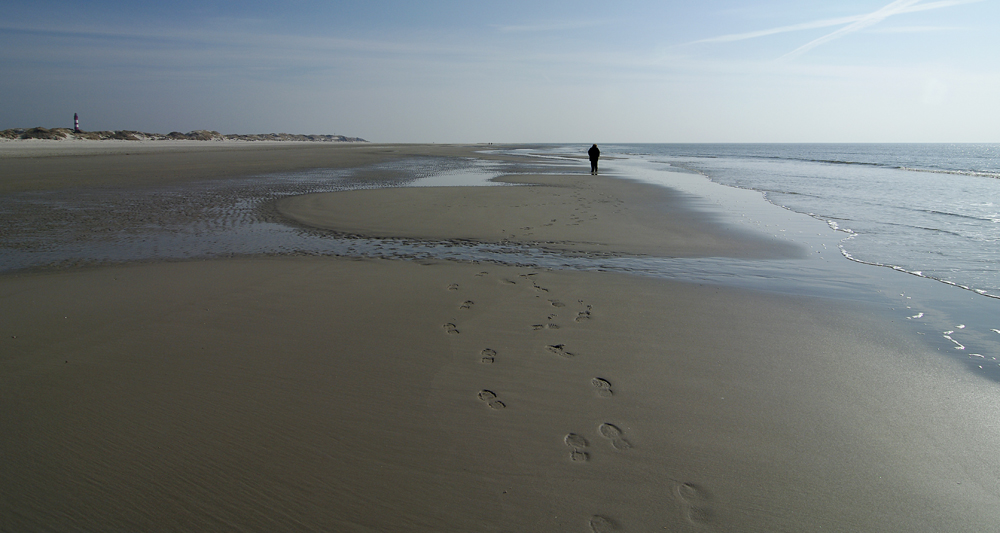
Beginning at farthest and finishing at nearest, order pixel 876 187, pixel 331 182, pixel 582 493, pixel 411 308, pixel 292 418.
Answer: pixel 876 187 < pixel 331 182 < pixel 411 308 < pixel 292 418 < pixel 582 493

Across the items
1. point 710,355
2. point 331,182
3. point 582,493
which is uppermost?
point 331,182

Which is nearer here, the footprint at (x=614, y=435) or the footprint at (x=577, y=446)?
the footprint at (x=577, y=446)

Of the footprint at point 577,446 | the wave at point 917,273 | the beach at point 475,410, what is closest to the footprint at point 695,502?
the beach at point 475,410

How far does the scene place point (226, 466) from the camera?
9.06 ft

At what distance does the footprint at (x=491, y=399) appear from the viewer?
343cm

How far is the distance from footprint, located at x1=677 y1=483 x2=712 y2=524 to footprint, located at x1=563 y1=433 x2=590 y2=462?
0.54 m

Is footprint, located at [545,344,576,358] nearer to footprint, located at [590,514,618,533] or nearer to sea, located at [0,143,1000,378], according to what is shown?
footprint, located at [590,514,618,533]

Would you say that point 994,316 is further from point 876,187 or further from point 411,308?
point 876,187

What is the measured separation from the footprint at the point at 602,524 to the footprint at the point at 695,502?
1.28 ft

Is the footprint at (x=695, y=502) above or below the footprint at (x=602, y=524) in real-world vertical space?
above

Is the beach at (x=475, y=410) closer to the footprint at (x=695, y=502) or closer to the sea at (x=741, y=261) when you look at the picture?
the footprint at (x=695, y=502)

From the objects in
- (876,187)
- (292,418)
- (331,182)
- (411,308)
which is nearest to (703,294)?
(411,308)

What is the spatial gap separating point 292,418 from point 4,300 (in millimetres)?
4857

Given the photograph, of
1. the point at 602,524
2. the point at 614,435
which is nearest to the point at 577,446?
the point at 614,435
